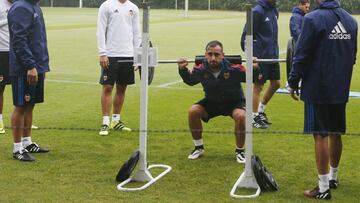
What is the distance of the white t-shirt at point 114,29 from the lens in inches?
342

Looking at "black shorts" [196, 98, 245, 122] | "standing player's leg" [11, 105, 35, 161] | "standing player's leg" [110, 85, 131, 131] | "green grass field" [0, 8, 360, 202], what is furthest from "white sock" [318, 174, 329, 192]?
"standing player's leg" [110, 85, 131, 131]

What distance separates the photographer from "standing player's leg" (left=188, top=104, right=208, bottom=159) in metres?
7.14

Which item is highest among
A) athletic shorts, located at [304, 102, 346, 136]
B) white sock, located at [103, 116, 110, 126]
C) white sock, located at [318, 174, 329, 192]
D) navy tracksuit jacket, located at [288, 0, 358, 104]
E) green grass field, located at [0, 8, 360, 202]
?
navy tracksuit jacket, located at [288, 0, 358, 104]

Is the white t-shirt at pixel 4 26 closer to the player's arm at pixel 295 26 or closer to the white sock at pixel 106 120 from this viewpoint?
the white sock at pixel 106 120

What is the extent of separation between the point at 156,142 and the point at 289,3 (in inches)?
2252

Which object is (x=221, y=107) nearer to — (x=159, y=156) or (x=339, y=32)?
(x=159, y=156)

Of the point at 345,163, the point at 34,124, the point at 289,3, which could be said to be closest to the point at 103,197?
the point at 345,163

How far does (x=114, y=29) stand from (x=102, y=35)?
0.65 feet

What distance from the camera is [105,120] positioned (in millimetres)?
8727

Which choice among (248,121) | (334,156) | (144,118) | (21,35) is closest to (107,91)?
(21,35)

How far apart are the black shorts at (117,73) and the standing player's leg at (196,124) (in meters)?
1.92

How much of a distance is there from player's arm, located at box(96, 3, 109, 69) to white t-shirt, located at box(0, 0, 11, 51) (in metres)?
1.23

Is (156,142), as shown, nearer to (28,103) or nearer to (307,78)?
(28,103)

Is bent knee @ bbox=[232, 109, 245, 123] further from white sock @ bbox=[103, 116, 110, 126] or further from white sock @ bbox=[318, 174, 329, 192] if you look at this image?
white sock @ bbox=[103, 116, 110, 126]
